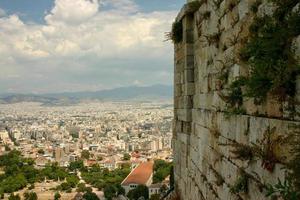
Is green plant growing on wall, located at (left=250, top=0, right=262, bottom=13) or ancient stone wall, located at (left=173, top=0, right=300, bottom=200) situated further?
green plant growing on wall, located at (left=250, top=0, right=262, bottom=13)

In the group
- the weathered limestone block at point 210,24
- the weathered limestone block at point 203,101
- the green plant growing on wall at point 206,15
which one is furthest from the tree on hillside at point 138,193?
the green plant growing on wall at point 206,15

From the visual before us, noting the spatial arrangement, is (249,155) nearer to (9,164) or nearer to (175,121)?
(175,121)

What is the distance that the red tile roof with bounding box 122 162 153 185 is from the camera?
69.4 m

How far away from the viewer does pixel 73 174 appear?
82.1 m

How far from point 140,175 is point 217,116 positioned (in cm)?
6836

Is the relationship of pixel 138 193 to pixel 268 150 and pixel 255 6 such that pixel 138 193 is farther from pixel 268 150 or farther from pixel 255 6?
pixel 268 150

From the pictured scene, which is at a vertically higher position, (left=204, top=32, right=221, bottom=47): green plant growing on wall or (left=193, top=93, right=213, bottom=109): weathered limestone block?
(left=204, top=32, right=221, bottom=47): green plant growing on wall

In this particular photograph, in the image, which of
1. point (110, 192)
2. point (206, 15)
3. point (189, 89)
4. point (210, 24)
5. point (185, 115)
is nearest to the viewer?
point (210, 24)

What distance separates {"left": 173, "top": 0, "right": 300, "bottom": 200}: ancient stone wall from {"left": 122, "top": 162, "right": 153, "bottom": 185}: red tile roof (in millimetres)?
61114

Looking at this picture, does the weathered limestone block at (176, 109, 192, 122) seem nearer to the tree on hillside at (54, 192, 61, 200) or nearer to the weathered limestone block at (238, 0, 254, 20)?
the weathered limestone block at (238, 0, 254, 20)

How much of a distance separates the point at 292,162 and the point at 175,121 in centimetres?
→ 588

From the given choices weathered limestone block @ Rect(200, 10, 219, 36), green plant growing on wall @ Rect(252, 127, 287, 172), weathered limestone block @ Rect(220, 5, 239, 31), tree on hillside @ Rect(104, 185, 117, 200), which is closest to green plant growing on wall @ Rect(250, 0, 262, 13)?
weathered limestone block @ Rect(220, 5, 239, 31)

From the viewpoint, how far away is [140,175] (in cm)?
7294

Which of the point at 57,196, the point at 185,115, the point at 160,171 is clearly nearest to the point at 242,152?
the point at 185,115
